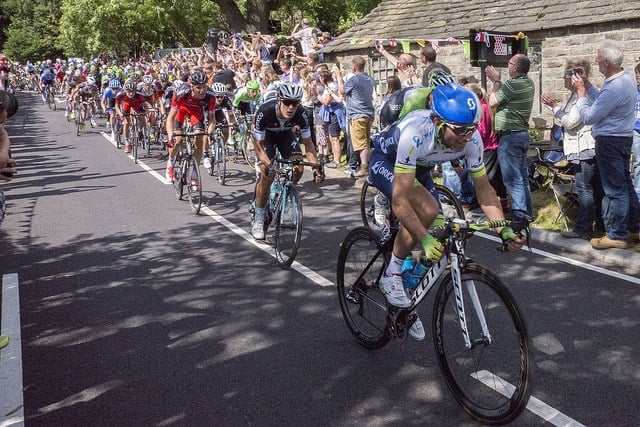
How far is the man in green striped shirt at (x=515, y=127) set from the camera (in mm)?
8188

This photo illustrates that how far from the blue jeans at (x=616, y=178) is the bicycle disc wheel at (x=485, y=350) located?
3.94 meters

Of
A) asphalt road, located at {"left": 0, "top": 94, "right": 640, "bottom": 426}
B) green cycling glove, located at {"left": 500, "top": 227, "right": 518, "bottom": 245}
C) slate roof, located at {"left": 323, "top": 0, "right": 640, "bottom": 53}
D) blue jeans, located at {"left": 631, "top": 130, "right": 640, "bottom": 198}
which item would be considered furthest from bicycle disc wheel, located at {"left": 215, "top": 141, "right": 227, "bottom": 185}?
green cycling glove, located at {"left": 500, "top": 227, "right": 518, "bottom": 245}

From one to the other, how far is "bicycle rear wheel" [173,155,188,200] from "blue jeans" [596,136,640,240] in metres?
6.31

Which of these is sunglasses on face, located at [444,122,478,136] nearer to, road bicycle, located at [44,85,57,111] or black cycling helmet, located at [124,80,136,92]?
black cycling helmet, located at [124,80,136,92]

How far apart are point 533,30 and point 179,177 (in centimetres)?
841

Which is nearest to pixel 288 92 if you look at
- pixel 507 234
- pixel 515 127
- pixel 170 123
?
pixel 515 127

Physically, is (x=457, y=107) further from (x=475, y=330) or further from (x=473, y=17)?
(x=473, y=17)

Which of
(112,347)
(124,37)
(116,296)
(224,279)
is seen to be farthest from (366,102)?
(124,37)

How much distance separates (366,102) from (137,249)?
5596mm

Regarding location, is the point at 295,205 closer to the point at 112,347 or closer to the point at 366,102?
the point at 112,347

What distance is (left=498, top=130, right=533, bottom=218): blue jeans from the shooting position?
8289 mm

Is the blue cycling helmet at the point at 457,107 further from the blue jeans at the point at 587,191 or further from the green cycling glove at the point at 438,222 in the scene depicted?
the blue jeans at the point at 587,191

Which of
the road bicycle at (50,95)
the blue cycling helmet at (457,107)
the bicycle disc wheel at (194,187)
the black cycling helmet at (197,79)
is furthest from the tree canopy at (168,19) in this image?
the blue cycling helmet at (457,107)

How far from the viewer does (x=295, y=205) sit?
23.2ft
